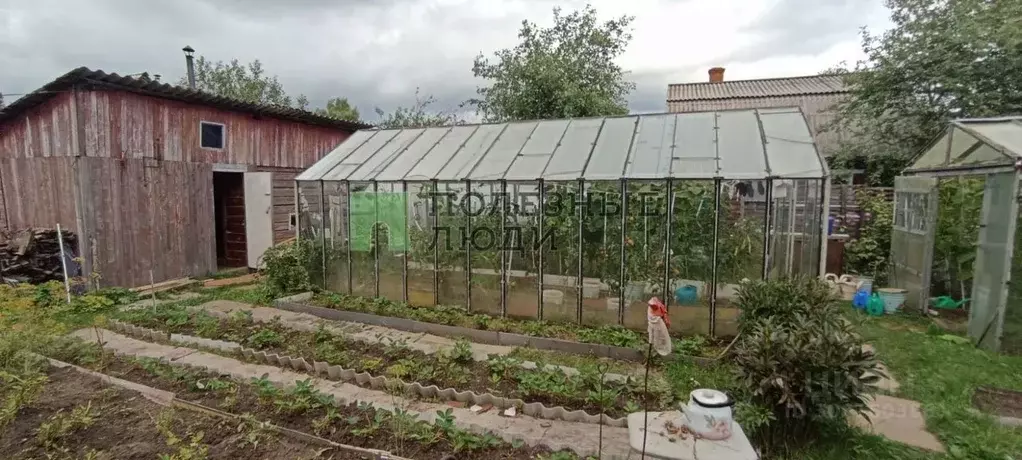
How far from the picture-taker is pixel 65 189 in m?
7.48

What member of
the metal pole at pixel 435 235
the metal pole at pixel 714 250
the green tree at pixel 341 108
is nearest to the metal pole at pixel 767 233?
the metal pole at pixel 714 250

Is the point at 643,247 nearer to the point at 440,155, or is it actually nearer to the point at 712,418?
the point at 712,418

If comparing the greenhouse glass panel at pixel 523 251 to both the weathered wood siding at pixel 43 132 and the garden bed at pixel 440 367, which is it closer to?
the garden bed at pixel 440 367

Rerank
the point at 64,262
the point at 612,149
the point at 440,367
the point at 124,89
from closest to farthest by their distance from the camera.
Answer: the point at 440,367 → the point at 612,149 → the point at 64,262 → the point at 124,89

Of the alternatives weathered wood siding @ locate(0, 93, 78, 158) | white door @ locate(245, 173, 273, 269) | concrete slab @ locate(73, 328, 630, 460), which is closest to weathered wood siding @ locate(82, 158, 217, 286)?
weathered wood siding @ locate(0, 93, 78, 158)

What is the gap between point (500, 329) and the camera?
5.61 metres

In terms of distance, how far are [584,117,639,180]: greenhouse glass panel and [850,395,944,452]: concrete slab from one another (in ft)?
10.4

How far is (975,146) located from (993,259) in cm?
156

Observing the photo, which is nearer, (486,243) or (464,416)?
(464,416)

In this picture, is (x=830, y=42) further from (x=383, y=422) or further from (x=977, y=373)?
(x=383, y=422)

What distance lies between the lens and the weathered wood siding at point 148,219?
24.7 feet

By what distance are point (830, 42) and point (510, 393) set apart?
11501mm

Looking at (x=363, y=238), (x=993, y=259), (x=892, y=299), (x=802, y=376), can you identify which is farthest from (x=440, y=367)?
(x=892, y=299)

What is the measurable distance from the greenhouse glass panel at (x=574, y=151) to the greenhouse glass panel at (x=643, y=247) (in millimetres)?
756
